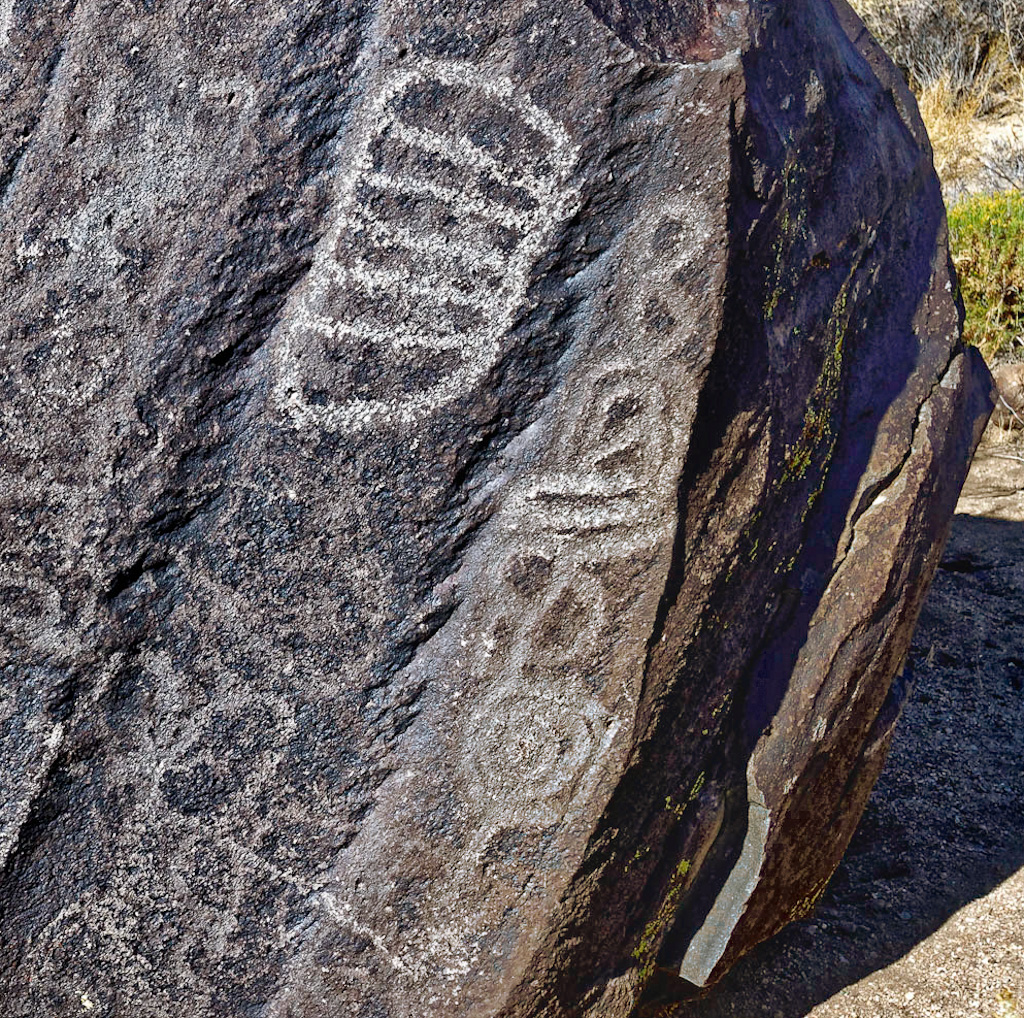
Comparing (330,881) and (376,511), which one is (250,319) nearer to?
(376,511)

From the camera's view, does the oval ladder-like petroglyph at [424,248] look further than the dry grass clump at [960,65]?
No

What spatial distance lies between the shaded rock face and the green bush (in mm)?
2594

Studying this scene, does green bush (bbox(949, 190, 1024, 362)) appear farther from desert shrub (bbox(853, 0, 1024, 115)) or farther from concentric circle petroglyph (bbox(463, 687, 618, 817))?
concentric circle petroglyph (bbox(463, 687, 618, 817))

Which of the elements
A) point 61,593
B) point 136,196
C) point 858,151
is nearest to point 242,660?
point 61,593

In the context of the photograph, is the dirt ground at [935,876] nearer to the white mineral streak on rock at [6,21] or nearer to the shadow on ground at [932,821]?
the shadow on ground at [932,821]

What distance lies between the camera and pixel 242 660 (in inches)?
42.5

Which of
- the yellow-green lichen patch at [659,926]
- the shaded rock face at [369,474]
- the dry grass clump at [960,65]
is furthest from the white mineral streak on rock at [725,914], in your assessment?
the dry grass clump at [960,65]

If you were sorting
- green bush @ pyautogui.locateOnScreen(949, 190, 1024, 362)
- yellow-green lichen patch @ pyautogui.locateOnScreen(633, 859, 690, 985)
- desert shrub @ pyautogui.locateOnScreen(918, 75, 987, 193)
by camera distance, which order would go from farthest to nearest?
desert shrub @ pyautogui.locateOnScreen(918, 75, 987, 193) → green bush @ pyautogui.locateOnScreen(949, 190, 1024, 362) → yellow-green lichen patch @ pyautogui.locateOnScreen(633, 859, 690, 985)

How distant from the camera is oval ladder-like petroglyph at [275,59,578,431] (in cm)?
103

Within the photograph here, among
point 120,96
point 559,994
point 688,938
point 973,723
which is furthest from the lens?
point 973,723

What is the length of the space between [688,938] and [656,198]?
859mm

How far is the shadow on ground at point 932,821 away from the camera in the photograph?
1.53 m

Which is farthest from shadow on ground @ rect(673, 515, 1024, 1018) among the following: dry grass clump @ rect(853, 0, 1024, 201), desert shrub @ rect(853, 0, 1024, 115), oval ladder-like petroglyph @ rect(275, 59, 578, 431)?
desert shrub @ rect(853, 0, 1024, 115)

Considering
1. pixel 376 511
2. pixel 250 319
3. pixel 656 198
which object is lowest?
pixel 376 511
